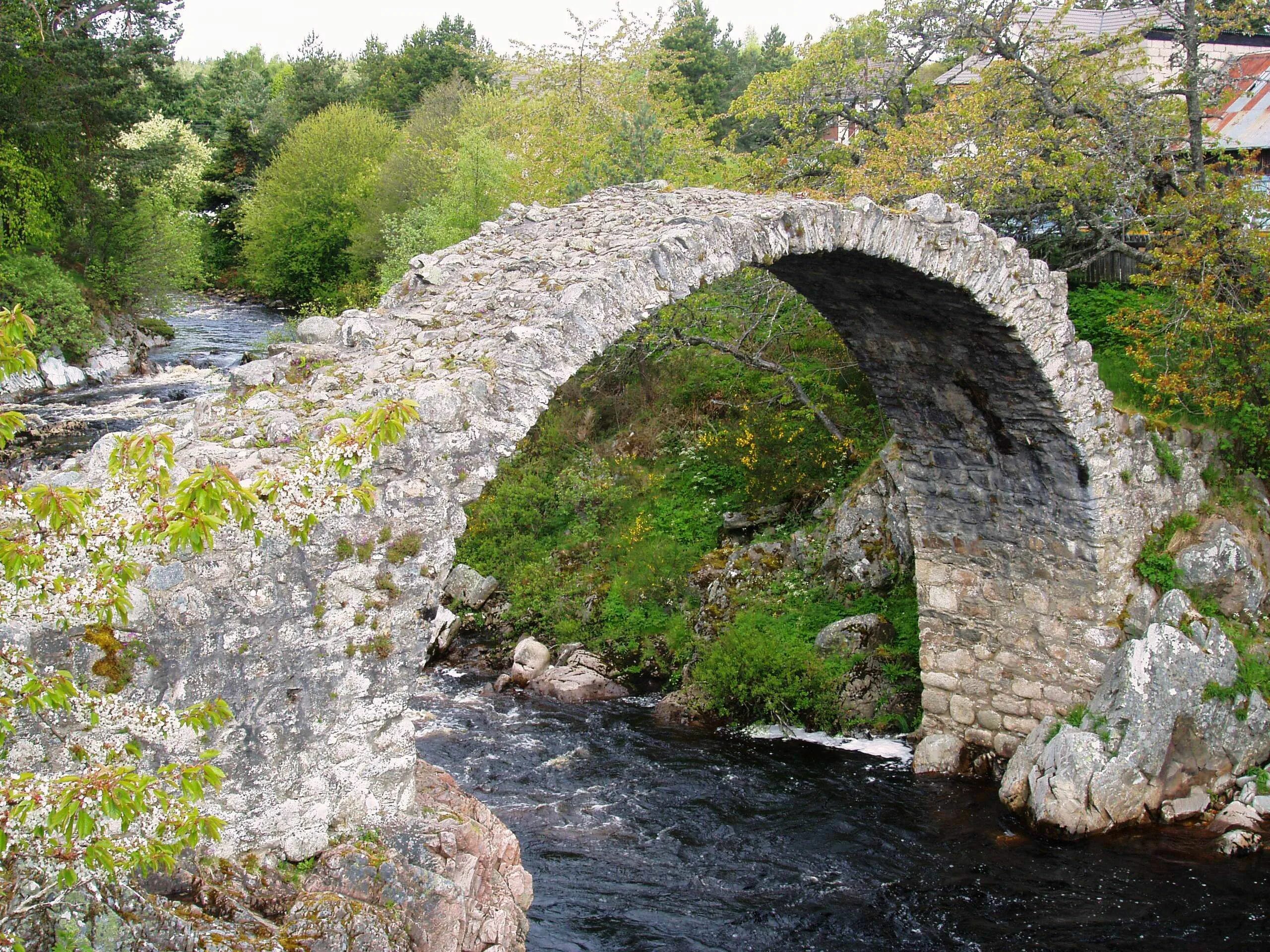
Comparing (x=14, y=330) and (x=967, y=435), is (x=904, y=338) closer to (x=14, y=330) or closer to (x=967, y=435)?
(x=967, y=435)

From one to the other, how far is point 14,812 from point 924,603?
8.23 meters

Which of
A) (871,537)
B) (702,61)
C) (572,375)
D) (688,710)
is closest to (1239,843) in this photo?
(871,537)

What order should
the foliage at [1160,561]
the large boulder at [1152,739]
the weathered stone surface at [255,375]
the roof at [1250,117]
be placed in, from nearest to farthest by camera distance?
the weathered stone surface at [255,375] < the large boulder at [1152,739] < the foliage at [1160,561] < the roof at [1250,117]

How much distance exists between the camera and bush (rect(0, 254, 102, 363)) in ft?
66.0

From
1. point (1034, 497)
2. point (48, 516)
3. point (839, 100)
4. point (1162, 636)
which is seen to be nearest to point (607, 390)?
point (839, 100)

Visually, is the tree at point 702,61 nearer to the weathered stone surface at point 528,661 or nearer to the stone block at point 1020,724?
the weathered stone surface at point 528,661

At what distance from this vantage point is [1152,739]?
8.09m

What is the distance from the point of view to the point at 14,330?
10.4 ft

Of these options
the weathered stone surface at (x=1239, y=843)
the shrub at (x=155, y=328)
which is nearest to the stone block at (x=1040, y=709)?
the weathered stone surface at (x=1239, y=843)

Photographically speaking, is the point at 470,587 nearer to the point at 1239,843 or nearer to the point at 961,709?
the point at 961,709

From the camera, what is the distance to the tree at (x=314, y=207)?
3241 centimetres

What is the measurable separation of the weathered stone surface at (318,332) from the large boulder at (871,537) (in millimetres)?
6225

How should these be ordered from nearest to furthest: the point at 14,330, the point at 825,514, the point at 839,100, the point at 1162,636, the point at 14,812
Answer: the point at 14,812, the point at 14,330, the point at 1162,636, the point at 825,514, the point at 839,100

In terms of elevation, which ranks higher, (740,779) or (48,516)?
(48,516)
